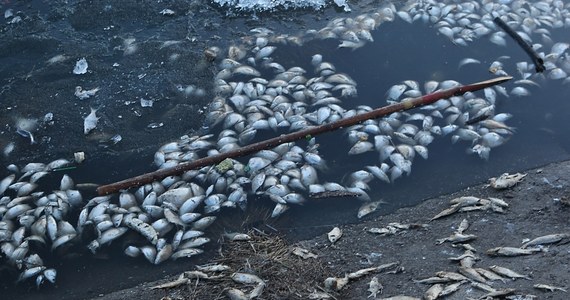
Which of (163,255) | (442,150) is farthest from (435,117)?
(163,255)

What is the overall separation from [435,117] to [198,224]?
8.59 ft

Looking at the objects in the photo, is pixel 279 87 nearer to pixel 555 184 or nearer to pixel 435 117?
pixel 435 117

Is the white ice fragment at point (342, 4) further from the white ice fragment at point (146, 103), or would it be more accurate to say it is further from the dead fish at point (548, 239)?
the dead fish at point (548, 239)

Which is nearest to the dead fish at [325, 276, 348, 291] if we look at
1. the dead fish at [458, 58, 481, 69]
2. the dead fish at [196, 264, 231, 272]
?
the dead fish at [196, 264, 231, 272]

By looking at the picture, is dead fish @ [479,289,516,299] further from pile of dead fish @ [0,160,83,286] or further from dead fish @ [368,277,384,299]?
pile of dead fish @ [0,160,83,286]

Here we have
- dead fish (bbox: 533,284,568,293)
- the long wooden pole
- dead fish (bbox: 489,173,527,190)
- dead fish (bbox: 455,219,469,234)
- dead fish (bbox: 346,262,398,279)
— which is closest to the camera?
dead fish (bbox: 533,284,568,293)

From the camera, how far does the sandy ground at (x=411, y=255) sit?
3.95 metres

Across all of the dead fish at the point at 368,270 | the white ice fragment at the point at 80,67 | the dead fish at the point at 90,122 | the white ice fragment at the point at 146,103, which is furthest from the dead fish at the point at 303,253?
the white ice fragment at the point at 80,67

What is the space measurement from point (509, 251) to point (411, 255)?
69 cm

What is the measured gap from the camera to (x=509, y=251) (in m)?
4.13

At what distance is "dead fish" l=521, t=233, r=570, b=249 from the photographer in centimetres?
414

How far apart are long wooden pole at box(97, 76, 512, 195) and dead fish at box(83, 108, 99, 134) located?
946 millimetres

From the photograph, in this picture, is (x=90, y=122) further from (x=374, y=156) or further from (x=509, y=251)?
(x=509, y=251)

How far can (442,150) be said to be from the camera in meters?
5.78
